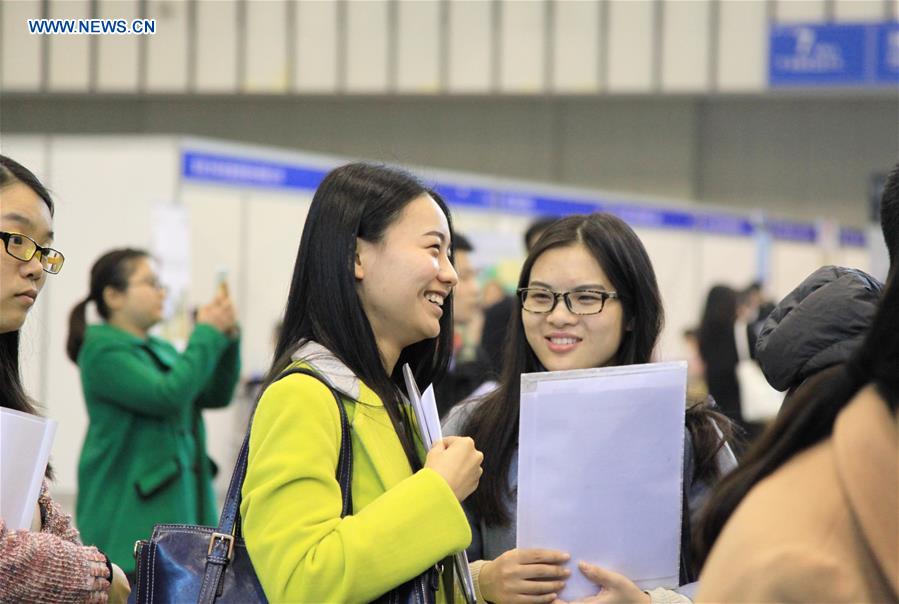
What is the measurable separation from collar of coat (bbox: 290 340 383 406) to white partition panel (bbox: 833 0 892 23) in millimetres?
17038

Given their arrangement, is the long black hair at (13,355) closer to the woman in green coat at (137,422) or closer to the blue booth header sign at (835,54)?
the woman in green coat at (137,422)

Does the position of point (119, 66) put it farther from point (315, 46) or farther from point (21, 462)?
point (21, 462)

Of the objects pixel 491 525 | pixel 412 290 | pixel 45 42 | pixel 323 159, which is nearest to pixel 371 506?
pixel 412 290

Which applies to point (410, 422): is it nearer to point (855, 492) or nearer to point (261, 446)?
point (261, 446)

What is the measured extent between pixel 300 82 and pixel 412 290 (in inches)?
665

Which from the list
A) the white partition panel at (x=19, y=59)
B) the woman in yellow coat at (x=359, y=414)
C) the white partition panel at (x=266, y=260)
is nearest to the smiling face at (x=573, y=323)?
the woman in yellow coat at (x=359, y=414)

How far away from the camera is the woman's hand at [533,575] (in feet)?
6.90

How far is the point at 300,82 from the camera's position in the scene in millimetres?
18531

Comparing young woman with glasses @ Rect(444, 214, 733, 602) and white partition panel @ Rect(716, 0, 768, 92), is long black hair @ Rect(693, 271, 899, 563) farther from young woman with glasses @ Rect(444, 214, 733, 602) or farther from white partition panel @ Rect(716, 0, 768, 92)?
white partition panel @ Rect(716, 0, 768, 92)

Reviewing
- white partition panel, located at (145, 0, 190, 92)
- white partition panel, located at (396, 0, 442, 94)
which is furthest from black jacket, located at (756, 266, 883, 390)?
white partition panel, located at (396, 0, 442, 94)

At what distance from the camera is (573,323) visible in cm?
262

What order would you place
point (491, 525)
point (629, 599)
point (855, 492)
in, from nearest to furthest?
point (855, 492), point (629, 599), point (491, 525)

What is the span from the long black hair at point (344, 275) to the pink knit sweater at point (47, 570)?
468mm

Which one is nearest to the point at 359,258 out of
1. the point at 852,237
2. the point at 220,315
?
the point at 220,315
